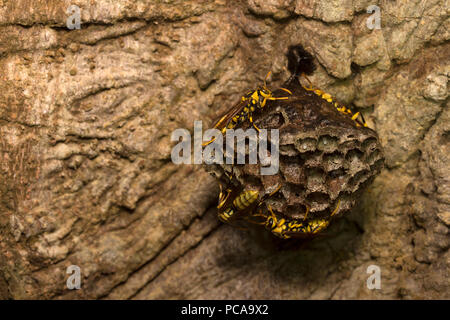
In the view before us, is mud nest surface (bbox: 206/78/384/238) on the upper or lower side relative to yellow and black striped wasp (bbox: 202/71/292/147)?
lower

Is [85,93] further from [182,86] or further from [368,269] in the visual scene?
[368,269]

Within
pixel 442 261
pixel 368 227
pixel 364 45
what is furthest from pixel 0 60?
pixel 442 261

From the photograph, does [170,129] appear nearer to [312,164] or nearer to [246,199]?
[246,199]

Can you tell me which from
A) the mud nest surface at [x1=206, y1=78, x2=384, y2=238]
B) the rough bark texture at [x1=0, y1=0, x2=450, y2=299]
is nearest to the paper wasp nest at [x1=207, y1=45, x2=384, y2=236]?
the mud nest surface at [x1=206, y1=78, x2=384, y2=238]

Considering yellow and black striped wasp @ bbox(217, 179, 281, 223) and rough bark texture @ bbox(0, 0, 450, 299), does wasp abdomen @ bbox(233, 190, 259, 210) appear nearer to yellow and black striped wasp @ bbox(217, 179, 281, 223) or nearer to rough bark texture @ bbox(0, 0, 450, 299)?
yellow and black striped wasp @ bbox(217, 179, 281, 223)

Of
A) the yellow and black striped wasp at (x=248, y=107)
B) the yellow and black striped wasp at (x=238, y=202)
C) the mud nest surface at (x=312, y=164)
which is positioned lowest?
the yellow and black striped wasp at (x=238, y=202)

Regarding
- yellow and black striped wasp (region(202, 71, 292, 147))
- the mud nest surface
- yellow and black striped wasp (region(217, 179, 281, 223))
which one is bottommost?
yellow and black striped wasp (region(217, 179, 281, 223))

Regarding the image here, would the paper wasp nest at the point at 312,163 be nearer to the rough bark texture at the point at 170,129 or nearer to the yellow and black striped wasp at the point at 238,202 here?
the yellow and black striped wasp at the point at 238,202

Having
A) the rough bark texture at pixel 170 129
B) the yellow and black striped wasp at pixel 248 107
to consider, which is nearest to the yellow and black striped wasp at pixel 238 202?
the yellow and black striped wasp at pixel 248 107
